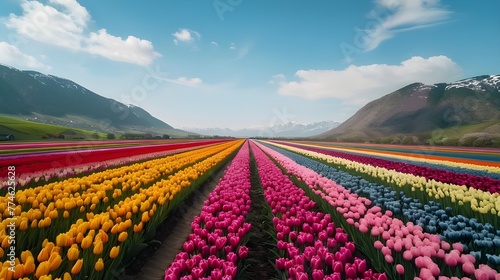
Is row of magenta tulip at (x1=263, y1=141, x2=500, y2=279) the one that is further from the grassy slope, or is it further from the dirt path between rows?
the grassy slope

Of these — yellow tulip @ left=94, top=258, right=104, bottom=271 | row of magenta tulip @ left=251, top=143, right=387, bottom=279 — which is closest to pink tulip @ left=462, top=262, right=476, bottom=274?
row of magenta tulip @ left=251, top=143, right=387, bottom=279

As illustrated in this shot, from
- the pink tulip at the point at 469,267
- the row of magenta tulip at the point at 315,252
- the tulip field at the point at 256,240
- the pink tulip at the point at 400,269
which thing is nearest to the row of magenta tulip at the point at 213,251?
the tulip field at the point at 256,240

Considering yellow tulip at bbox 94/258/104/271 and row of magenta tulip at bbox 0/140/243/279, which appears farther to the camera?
yellow tulip at bbox 94/258/104/271

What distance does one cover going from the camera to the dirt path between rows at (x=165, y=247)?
174 inches

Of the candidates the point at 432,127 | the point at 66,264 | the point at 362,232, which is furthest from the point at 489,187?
the point at 432,127

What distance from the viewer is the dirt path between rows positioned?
14.5 ft

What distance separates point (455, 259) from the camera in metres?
3.05

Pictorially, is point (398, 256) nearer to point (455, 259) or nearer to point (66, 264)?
point (455, 259)

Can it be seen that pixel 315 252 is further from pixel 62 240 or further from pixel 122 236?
pixel 62 240

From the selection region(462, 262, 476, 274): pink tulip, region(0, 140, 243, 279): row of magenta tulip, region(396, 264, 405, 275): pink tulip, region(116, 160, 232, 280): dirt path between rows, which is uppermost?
region(462, 262, 476, 274): pink tulip

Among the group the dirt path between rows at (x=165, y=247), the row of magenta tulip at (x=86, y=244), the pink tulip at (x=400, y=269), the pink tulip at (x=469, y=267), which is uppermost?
the pink tulip at (x=469, y=267)

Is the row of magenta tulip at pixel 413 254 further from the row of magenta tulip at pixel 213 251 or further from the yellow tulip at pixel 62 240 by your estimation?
the yellow tulip at pixel 62 240

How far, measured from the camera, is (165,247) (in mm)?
5590

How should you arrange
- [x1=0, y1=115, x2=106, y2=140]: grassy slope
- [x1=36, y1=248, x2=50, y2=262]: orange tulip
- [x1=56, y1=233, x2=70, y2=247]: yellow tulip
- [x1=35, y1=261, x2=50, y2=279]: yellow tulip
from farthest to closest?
[x1=0, y1=115, x2=106, y2=140]: grassy slope < [x1=56, y1=233, x2=70, y2=247]: yellow tulip < [x1=36, y1=248, x2=50, y2=262]: orange tulip < [x1=35, y1=261, x2=50, y2=279]: yellow tulip
